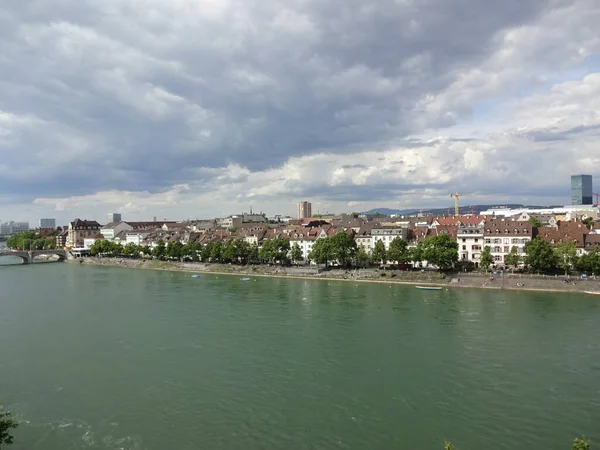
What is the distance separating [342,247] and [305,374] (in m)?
36.4

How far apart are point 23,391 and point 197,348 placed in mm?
7808

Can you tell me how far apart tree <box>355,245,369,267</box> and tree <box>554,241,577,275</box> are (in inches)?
793

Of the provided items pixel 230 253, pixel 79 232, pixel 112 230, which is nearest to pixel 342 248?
pixel 230 253

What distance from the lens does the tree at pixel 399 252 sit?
51.2m

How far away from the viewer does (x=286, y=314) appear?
1235 inches

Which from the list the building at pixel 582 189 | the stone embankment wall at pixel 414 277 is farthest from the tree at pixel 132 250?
the building at pixel 582 189

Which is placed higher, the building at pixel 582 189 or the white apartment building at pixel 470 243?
the building at pixel 582 189

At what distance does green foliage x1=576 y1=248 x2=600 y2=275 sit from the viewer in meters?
41.6

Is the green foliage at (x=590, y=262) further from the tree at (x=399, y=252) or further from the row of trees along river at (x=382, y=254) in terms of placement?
the tree at (x=399, y=252)

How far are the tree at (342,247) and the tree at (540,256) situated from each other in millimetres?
19527

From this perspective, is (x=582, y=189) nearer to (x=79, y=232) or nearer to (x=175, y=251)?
(x=175, y=251)

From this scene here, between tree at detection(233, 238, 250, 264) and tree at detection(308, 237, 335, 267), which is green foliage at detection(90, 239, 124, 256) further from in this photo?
tree at detection(308, 237, 335, 267)

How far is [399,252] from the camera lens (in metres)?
51.4

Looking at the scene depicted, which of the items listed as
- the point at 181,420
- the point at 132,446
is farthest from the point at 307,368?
the point at 132,446
